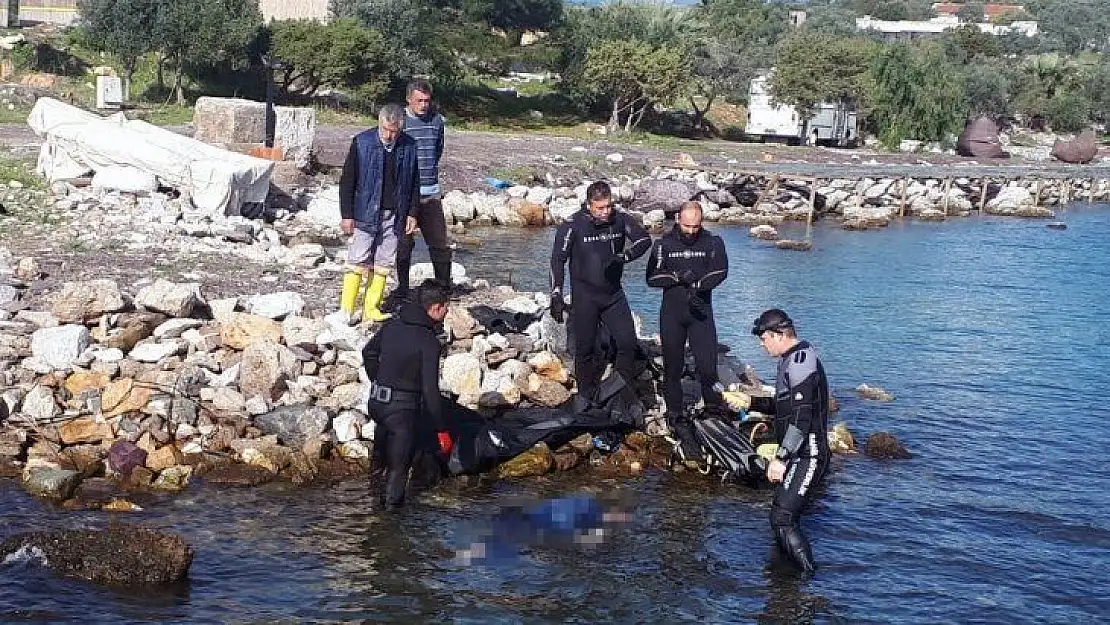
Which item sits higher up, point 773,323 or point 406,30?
point 406,30

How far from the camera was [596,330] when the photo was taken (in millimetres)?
12367

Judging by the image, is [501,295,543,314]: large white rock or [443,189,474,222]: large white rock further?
[443,189,474,222]: large white rock

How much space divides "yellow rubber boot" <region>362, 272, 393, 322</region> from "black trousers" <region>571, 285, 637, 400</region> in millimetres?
2044

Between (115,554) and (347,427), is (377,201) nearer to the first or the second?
(347,427)

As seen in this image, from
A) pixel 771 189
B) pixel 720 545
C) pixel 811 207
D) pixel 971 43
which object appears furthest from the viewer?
pixel 971 43

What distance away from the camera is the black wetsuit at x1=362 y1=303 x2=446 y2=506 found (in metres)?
9.73

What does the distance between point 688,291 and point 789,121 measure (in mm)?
45861

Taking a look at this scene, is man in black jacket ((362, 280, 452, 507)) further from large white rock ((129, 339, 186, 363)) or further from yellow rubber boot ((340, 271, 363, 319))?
large white rock ((129, 339, 186, 363))

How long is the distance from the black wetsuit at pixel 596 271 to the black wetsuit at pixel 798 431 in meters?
2.74

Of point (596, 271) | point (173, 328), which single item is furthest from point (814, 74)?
point (173, 328)

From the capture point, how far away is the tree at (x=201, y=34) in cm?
4284

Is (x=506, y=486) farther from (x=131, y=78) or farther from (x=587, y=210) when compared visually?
(x=131, y=78)

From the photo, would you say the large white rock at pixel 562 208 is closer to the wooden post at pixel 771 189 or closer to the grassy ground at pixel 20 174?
the wooden post at pixel 771 189

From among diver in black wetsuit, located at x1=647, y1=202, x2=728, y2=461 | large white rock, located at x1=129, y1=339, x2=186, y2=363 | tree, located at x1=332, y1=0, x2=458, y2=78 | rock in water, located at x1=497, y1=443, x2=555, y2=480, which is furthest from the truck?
large white rock, located at x1=129, y1=339, x2=186, y2=363
